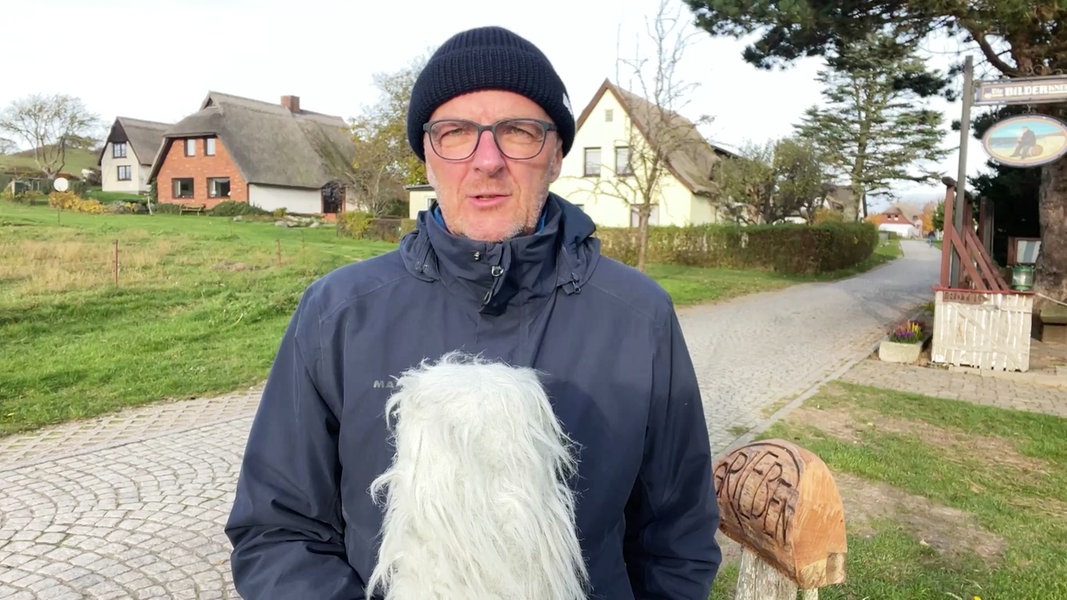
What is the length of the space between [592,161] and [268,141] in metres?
23.4

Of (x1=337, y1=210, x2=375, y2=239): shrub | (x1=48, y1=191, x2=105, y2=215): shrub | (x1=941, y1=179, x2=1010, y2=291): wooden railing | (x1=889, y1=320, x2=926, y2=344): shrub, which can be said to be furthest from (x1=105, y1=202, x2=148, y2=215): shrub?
(x1=941, y1=179, x2=1010, y2=291): wooden railing

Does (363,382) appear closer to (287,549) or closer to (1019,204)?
(287,549)

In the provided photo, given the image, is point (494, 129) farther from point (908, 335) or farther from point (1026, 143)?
point (908, 335)

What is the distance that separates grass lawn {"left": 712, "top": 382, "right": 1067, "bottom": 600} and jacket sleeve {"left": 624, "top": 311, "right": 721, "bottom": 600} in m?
2.66

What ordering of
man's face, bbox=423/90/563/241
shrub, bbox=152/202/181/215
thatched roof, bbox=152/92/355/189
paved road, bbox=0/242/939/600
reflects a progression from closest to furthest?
1. man's face, bbox=423/90/563/241
2. paved road, bbox=0/242/939/600
3. shrub, bbox=152/202/181/215
4. thatched roof, bbox=152/92/355/189

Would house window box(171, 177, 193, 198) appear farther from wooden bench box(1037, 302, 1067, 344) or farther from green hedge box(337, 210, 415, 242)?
wooden bench box(1037, 302, 1067, 344)

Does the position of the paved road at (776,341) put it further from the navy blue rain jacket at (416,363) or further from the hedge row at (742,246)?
the navy blue rain jacket at (416,363)

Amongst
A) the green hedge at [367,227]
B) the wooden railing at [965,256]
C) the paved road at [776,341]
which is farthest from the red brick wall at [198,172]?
the wooden railing at [965,256]

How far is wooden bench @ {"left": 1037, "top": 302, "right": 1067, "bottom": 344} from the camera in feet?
40.4

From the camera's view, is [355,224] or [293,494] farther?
[355,224]

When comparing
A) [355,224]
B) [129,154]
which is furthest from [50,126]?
[355,224]

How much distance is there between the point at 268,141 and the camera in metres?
47.1

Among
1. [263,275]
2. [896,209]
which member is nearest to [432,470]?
[263,275]

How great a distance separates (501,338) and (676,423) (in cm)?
47
